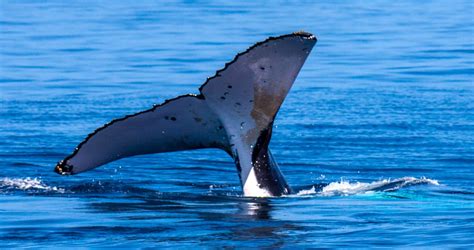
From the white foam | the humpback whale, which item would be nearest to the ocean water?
the white foam

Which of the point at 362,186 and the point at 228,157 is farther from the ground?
the point at 228,157

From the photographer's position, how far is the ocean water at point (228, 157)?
880 centimetres

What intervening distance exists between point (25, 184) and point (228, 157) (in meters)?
3.15

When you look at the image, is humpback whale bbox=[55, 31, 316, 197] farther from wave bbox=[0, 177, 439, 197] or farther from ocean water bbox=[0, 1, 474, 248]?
wave bbox=[0, 177, 439, 197]

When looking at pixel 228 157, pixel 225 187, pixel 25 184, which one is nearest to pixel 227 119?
pixel 225 187

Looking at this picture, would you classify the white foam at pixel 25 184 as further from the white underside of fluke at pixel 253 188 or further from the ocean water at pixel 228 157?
the white underside of fluke at pixel 253 188

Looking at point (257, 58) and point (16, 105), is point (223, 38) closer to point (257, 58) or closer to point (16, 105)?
point (16, 105)

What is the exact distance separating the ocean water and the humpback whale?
0.36 metres

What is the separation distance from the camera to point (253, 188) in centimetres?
995

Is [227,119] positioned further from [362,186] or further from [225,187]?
[362,186]

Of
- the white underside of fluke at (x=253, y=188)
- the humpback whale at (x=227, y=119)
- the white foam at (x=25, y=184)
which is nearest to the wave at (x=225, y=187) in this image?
the white foam at (x=25, y=184)

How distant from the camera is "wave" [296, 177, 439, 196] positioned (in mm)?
10977

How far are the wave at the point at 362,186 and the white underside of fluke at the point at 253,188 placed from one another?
670 millimetres

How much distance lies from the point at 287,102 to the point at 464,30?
13.1 m
